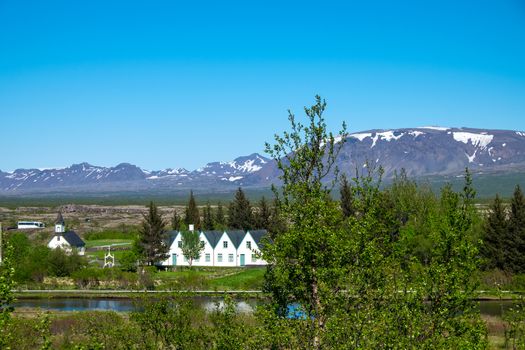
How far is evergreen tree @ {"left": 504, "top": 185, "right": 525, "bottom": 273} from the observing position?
6316cm

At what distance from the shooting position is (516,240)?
2505 inches

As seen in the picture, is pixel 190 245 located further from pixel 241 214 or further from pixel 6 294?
pixel 6 294


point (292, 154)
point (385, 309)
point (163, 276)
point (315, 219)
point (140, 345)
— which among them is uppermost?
point (292, 154)

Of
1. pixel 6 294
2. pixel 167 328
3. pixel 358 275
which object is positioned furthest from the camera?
pixel 167 328

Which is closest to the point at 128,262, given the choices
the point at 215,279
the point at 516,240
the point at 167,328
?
the point at 215,279

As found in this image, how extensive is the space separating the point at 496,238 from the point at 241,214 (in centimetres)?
4328

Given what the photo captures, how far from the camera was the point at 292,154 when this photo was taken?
73.0ft

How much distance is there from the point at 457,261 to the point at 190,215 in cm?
8254

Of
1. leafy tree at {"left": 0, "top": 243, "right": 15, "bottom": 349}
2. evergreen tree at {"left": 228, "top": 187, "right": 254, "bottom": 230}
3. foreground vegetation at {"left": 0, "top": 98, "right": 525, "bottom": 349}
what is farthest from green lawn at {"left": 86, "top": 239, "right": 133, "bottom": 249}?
leafy tree at {"left": 0, "top": 243, "right": 15, "bottom": 349}

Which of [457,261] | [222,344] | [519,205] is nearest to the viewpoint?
[457,261]

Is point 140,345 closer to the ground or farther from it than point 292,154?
closer to the ground

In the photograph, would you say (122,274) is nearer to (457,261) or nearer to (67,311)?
(67,311)

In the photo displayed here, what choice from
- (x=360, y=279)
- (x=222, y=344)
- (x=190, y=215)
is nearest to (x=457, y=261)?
(x=360, y=279)

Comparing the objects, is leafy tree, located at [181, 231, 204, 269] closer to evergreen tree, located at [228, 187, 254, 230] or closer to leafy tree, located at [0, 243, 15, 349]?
evergreen tree, located at [228, 187, 254, 230]
